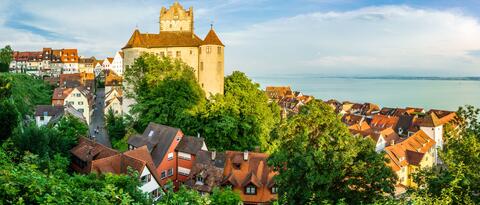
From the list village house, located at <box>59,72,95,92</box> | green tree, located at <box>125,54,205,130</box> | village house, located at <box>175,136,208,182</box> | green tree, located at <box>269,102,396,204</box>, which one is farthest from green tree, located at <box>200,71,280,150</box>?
village house, located at <box>59,72,95,92</box>

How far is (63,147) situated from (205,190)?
367 inches

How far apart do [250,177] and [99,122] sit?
35358mm

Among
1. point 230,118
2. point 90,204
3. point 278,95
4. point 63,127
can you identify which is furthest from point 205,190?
point 278,95

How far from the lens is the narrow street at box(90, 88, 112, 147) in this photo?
4090 centimetres

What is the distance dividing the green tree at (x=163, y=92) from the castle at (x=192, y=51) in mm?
2046

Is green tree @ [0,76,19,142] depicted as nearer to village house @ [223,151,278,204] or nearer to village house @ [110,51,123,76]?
village house @ [223,151,278,204]

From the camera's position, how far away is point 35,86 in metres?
57.8

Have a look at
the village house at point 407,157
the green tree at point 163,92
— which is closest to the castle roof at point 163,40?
the green tree at point 163,92

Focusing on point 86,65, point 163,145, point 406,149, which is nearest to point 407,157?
point 406,149

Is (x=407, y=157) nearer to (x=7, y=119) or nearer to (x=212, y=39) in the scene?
(x=212, y=39)

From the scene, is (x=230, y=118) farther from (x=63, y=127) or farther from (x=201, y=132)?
(x=63, y=127)

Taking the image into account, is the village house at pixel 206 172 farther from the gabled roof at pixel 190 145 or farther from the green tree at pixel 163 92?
the green tree at pixel 163 92

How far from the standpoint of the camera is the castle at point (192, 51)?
38250mm

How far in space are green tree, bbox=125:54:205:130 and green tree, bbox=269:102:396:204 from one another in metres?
19.2
